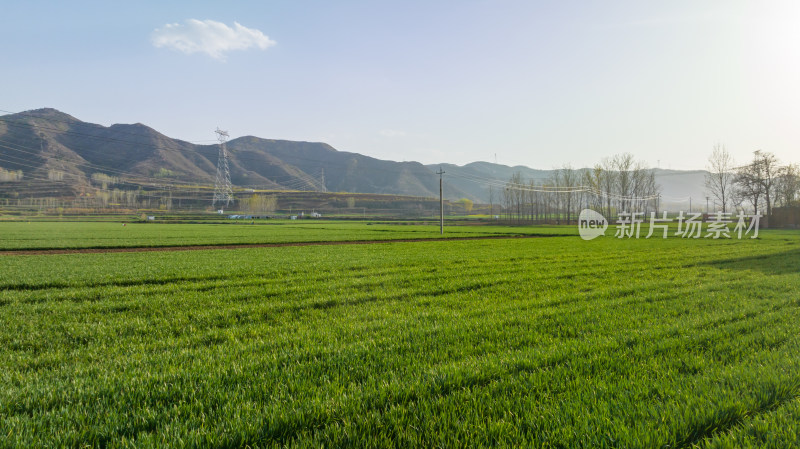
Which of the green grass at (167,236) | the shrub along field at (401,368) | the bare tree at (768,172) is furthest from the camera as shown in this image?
the bare tree at (768,172)

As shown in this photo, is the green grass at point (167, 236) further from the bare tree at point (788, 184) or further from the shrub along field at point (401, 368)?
the bare tree at point (788, 184)

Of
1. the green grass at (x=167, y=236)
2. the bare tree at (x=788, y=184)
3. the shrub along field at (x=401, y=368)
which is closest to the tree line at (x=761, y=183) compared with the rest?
the bare tree at (x=788, y=184)

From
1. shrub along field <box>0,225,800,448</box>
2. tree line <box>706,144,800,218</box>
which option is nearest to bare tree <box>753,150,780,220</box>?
tree line <box>706,144,800,218</box>

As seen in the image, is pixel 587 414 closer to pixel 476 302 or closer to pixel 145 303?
pixel 476 302

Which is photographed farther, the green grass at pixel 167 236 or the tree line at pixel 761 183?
the tree line at pixel 761 183

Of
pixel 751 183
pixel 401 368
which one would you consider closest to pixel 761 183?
pixel 751 183

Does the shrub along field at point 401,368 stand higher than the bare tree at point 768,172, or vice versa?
the bare tree at point 768,172

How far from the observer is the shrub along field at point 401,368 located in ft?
10.8

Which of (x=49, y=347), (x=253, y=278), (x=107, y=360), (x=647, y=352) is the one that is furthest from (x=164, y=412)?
(x=253, y=278)

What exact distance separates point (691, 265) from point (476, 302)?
41.9 feet

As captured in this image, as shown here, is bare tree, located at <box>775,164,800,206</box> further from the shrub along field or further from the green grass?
the shrub along field

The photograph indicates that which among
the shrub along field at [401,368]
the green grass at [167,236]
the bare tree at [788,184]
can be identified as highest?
the bare tree at [788,184]

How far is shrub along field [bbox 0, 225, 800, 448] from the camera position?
10.8 feet

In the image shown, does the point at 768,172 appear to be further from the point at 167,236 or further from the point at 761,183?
the point at 167,236
